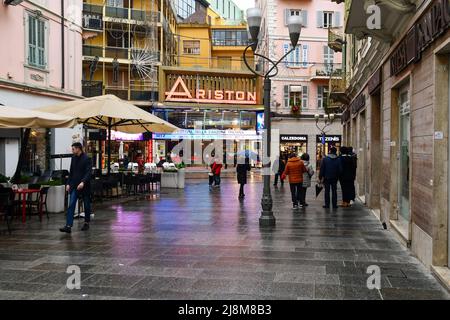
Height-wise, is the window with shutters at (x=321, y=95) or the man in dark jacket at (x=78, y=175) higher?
the window with shutters at (x=321, y=95)

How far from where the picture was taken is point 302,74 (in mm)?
39500

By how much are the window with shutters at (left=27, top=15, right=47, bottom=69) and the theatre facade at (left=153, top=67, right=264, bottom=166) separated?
1461 cm

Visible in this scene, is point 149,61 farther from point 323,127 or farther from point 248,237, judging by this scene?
point 248,237

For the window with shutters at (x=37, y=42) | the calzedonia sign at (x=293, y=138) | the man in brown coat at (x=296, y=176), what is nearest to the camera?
the man in brown coat at (x=296, y=176)

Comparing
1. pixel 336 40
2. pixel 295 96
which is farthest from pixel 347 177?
pixel 295 96

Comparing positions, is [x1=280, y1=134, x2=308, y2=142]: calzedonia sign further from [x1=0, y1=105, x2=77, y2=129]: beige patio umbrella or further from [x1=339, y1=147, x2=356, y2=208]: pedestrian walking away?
[x1=0, y1=105, x2=77, y2=129]: beige patio umbrella

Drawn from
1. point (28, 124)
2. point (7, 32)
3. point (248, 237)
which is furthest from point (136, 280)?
point (7, 32)

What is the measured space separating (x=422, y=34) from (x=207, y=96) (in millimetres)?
28372

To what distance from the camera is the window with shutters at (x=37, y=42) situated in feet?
59.7

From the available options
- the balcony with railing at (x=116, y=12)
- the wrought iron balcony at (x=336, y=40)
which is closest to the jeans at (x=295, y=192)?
the wrought iron balcony at (x=336, y=40)

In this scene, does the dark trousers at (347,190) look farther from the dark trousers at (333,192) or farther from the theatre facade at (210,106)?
the theatre facade at (210,106)

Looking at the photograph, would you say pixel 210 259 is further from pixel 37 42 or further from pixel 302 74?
pixel 302 74

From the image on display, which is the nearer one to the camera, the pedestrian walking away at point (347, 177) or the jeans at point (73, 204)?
the jeans at point (73, 204)
